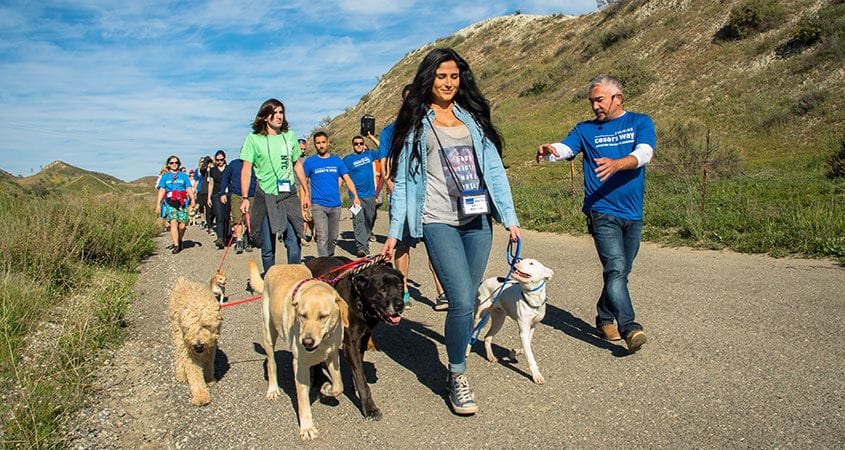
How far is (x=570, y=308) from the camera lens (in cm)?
680

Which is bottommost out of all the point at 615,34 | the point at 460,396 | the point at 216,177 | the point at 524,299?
the point at 460,396

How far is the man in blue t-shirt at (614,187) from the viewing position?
16.5 feet

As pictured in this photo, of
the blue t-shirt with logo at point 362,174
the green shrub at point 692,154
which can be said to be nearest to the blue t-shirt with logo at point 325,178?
the blue t-shirt with logo at point 362,174

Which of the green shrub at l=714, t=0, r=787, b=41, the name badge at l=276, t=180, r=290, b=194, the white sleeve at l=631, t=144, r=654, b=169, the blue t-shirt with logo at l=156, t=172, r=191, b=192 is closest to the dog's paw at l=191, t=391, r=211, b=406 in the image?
the name badge at l=276, t=180, r=290, b=194

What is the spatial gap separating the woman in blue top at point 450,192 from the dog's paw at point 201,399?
1888mm

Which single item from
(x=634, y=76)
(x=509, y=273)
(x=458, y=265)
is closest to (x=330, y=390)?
(x=458, y=265)

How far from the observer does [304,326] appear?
3.62m

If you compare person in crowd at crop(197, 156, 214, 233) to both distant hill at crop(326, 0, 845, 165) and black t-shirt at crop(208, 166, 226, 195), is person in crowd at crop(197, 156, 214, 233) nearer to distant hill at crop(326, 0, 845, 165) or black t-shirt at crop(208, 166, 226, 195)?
black t-shirt at crop(208, 166, 226, 195)

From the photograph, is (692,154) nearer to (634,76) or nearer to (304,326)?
(634,76)

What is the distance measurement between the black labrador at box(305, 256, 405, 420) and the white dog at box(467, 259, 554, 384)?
97 centimetres

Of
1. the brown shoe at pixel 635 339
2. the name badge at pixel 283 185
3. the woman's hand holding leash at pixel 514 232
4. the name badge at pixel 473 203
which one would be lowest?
the brown shoe at pixel 635 339

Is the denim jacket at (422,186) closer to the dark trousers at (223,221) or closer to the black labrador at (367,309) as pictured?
the black labrador at (367,309)

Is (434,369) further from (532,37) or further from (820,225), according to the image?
(532,37)

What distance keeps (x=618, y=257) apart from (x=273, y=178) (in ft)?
12.9
